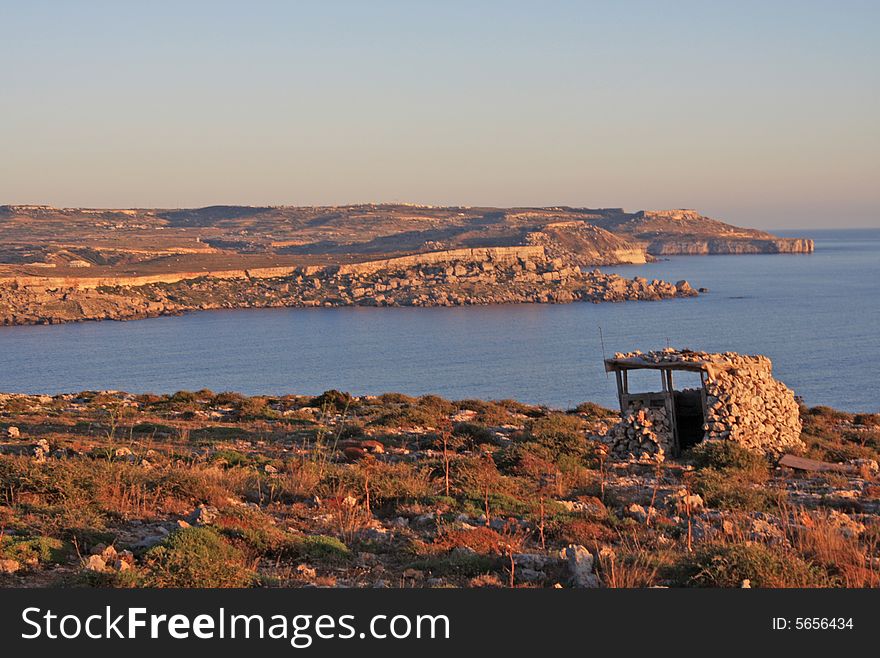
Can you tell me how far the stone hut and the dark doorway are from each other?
0.07 feet

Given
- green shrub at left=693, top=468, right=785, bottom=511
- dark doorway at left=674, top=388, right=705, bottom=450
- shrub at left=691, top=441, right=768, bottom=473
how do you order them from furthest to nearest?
dark doorway at left=674, top=388, right=705, bottom=450 → shrub at left=691, top=441, right=768, bottom=473 → green shrub at left=693, top=468, right=785, bottom=511

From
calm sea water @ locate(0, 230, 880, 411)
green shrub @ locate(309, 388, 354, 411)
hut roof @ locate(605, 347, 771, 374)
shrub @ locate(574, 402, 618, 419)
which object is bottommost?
calm sea water @ locate(0, 230, 880, 411)

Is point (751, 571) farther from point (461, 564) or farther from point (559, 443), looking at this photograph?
point (559, 443)

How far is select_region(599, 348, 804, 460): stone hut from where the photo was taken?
63.6ft

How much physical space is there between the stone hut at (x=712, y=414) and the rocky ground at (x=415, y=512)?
0.64 metres

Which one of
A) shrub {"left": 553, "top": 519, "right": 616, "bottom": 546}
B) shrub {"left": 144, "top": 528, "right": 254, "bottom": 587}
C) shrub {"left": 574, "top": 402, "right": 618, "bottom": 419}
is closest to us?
shrub {"left": 144, "top": 528, "right": 254, "bottom": 587}

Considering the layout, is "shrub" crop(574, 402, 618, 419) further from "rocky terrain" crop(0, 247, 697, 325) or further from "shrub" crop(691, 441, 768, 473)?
"rocky terrain" crop(0, 247, 697, 325)

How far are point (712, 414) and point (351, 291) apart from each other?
11341cm

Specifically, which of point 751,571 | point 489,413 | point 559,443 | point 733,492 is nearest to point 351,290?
point 489,413

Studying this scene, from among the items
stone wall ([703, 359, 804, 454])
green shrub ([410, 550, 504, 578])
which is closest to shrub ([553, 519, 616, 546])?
green shrub ([410, 550, 504, 578])

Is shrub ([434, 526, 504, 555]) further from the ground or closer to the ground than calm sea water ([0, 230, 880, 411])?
further from the ground

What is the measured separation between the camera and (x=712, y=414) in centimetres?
1950

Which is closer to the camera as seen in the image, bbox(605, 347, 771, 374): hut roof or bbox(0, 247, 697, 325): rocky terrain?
bbox(605, 347, 771, 374): hut roof

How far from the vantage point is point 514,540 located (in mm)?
10961
